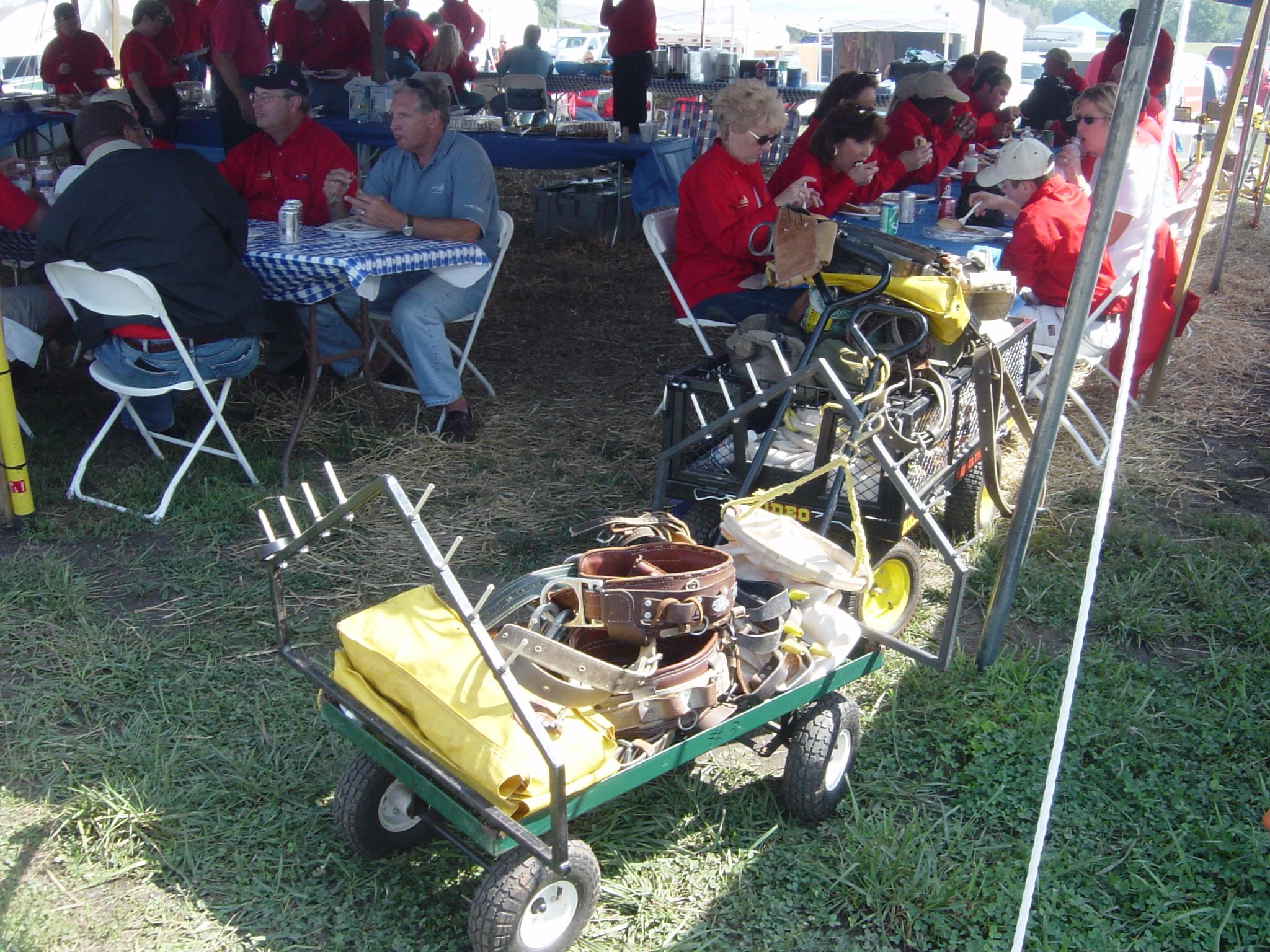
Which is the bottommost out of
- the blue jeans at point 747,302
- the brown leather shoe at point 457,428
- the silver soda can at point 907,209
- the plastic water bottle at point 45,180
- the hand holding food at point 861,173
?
the brown leather shoe at point 457,428

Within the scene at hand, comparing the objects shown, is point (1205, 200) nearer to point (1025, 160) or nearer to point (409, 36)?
point (1025, 160)

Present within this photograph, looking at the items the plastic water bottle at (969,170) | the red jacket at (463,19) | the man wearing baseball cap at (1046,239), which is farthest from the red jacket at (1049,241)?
the red jacket at (463,19)

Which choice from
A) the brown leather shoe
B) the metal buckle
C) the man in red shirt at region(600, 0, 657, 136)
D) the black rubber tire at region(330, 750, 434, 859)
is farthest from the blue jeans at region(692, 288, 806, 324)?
the man in red shirt at region(600, 0, 657, 136)

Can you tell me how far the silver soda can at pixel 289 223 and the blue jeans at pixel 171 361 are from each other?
47 cm

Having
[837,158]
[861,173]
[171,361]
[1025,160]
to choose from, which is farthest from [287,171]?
[1025,160]

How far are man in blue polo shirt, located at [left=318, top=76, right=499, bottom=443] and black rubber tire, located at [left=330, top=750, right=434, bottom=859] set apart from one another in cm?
275

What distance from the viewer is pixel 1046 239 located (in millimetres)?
4551

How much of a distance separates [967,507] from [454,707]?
2.60 metres

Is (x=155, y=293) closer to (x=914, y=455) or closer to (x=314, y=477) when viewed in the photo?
(x=314, y=477)

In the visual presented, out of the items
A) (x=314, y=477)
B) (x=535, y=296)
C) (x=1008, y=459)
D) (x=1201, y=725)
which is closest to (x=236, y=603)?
(x=314, y=477)

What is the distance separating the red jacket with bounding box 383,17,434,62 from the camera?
42.7 feet

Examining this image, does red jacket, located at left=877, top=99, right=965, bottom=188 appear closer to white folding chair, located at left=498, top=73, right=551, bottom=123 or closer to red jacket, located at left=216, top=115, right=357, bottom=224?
red jacket, located at left=216, top=115, right=357, bottom=224

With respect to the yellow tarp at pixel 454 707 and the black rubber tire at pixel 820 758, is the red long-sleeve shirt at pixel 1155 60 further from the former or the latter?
the yellow tarp at pixel 454 707

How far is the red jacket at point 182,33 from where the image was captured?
10.4 metres
